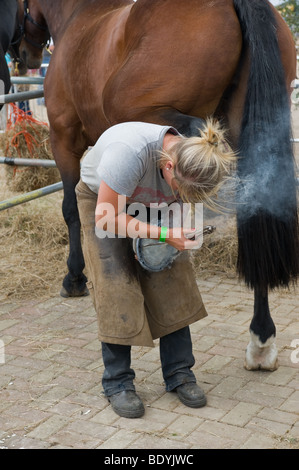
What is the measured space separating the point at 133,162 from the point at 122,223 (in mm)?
257

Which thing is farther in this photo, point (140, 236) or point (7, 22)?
point (7, 22)

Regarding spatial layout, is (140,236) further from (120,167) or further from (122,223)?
(120,167)

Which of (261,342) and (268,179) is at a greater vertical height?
(268,179)

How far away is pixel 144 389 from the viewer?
11.0 feet

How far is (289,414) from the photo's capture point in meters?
3.03

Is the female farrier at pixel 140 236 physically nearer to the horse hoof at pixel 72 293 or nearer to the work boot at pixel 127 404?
the work boot at pixel 127 404

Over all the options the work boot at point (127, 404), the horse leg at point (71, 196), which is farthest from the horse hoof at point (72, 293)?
the work boot at point (127, 404)

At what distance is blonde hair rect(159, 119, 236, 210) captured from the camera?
253 centimetres

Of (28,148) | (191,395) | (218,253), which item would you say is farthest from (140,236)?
(28,148)

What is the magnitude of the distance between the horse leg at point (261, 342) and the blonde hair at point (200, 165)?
41.8 inches

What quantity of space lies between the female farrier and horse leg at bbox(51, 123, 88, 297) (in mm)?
1540

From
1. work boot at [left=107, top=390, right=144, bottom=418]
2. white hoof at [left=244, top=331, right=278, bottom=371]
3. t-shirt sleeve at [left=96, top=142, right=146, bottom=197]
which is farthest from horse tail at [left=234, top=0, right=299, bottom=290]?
work boot at [left=107, top=390, right=144, bottom=418]

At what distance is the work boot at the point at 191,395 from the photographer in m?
3.12

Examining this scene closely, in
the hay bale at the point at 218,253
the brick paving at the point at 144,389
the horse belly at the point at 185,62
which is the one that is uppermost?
the horse belly at the point at 185,62
